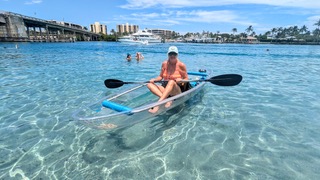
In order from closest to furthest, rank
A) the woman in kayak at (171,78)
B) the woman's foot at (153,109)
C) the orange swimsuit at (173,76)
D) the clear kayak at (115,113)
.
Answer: the clear kayak at (115,113), the woman's foot at (153,109), the woman in kayak at (171,78), the orange swimsuit at (173,76)

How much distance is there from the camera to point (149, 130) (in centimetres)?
524

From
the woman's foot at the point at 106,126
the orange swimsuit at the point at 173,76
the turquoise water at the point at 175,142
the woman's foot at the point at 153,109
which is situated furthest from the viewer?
the orange swimsuit at the point at 173,76

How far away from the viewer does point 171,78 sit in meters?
6.21

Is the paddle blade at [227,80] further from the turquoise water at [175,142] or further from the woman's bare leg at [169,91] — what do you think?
the woman's bare leg at [169,91]

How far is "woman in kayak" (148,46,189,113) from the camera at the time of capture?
18.3 ft

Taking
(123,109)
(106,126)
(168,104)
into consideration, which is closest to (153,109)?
(168,104)

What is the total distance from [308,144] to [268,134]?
82 centimetres

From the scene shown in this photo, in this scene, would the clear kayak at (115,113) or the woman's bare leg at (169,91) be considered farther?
the woman's bare leg at (169,91)

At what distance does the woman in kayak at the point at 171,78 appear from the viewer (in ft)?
18.3

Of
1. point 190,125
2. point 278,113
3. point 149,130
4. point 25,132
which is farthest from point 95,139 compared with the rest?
point 278,113

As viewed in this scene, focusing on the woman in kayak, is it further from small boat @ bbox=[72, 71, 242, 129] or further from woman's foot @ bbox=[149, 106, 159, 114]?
woman's foot @ bbox=[149, 106, 159, 114]

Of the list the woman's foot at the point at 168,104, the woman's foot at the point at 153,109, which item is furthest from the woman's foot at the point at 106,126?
the woman's foot at the point at 168,104

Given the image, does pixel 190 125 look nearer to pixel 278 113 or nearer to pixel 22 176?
pixel 278 113

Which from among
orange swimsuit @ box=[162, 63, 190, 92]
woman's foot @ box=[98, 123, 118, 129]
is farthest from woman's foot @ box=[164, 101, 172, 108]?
woman's foot @ box=[98, 123, 118, 129]
